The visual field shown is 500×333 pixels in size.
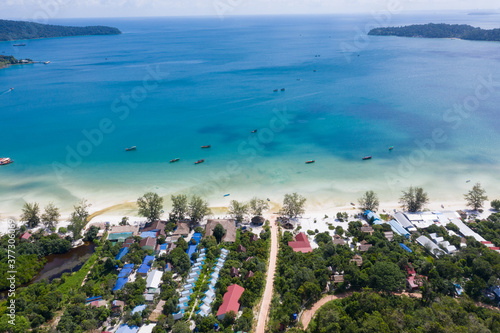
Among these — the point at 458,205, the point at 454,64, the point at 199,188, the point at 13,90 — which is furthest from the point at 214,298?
the point at 454,64

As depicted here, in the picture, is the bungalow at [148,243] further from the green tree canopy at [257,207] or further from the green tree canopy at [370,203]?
the green tree canopy at [370,203]

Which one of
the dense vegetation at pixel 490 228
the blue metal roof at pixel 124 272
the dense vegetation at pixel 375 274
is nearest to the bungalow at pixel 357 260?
the dense vegetation at pixel 375 274

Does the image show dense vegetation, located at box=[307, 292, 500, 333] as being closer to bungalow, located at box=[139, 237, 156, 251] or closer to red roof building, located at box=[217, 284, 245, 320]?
red roof building, located at box=[217, 284, 245, 320]

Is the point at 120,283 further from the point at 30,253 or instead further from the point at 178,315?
the point at 30,253

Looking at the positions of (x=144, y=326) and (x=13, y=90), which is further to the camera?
(x=13, y=90)

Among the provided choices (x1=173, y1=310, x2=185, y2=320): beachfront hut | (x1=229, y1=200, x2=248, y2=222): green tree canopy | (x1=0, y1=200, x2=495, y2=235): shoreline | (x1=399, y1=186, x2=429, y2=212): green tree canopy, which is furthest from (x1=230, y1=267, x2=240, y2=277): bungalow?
(x1=399, y1=186, x2=429, y2=212): green tree canopy

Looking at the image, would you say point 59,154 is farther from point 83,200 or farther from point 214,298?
point 214,298

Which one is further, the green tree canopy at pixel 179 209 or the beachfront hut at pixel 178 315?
the green tree canopy at pixel 179 209
